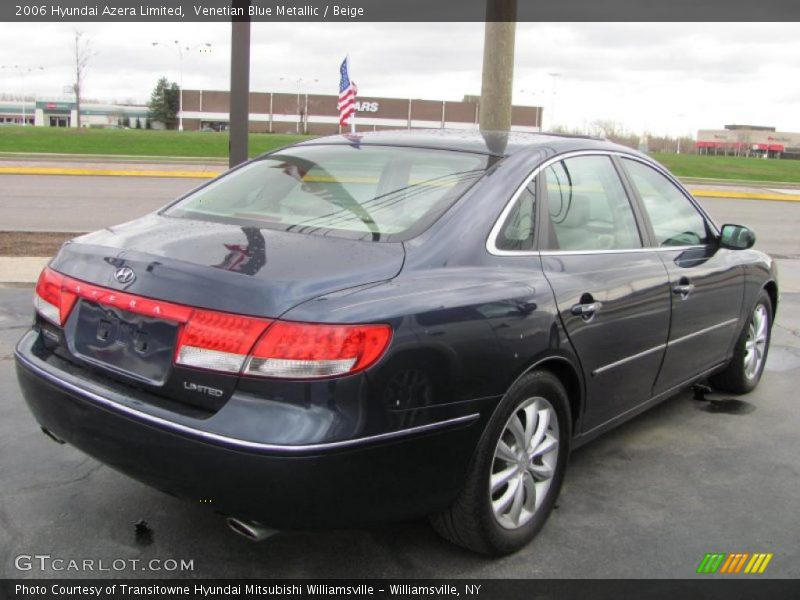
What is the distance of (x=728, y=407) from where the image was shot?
16.6 feet

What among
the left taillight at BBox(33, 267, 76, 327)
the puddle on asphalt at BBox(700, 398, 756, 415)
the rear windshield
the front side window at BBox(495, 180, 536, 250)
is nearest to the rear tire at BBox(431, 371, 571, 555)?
the front side window at BBox(495, 180, 536, 250)

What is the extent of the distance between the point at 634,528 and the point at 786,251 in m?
10.4

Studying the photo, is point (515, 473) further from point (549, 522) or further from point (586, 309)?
point (586, 309)

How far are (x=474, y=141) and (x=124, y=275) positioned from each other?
5.65 ft

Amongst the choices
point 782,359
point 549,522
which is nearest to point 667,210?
point 549,522

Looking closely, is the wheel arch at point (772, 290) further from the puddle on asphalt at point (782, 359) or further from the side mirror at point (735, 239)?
the side mirror at point (735, 239)

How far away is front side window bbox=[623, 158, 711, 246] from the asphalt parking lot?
3.63 ft

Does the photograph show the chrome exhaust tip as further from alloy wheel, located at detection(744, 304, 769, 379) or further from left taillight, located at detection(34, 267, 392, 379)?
alloy wheel, located at detection(744, 304, 769, 379)

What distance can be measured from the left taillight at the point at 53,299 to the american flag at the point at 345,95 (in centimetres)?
1118

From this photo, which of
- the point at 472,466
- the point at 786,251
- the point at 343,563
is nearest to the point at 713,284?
the point at 472,466

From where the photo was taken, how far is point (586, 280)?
3.37 m

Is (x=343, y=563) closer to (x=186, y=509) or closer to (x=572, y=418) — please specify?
(x=186, y=509)

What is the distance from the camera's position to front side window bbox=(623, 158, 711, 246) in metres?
4.13

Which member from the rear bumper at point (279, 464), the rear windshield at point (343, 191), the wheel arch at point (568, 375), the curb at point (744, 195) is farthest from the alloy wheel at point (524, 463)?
the curb at point (744, 195)
